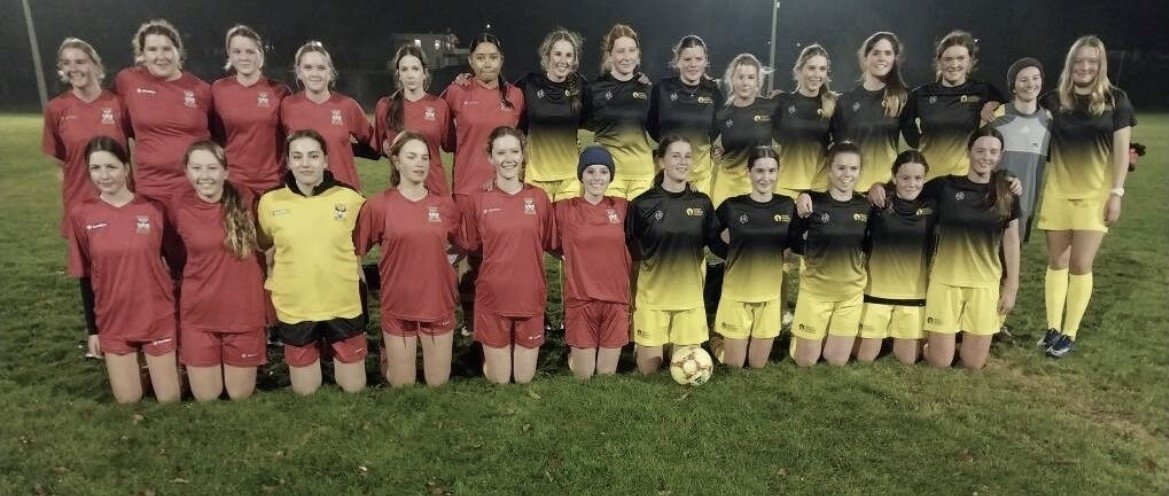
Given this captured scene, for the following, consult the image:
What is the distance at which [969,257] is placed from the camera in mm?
5484

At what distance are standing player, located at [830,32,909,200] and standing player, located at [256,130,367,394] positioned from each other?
12.5 ft

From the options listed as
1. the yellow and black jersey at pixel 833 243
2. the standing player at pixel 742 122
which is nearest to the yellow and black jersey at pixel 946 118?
the yellow and black jersey at pixel 833 243

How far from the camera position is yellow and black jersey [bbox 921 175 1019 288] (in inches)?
214

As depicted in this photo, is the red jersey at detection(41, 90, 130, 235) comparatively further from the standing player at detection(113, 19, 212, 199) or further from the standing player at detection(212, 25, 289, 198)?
the standing player at detection(212, 25, 289, 198)

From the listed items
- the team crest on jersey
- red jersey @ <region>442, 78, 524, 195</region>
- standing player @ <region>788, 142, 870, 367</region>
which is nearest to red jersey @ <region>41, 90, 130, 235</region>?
the team crest on jersey

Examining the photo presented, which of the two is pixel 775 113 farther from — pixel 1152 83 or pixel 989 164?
pixel 1152 83

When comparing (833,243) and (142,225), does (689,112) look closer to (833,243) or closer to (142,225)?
(833,243)

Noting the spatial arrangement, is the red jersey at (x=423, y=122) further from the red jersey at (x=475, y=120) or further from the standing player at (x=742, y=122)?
the standing player at (x=742, y=122)

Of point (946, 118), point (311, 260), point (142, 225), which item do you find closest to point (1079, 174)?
point (946, 118)

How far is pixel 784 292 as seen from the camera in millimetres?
6109

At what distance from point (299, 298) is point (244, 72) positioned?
1930 mm

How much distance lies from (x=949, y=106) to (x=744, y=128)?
1561 millimetres

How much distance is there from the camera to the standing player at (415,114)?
5.91m

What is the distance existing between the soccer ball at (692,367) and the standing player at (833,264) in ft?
2.90
